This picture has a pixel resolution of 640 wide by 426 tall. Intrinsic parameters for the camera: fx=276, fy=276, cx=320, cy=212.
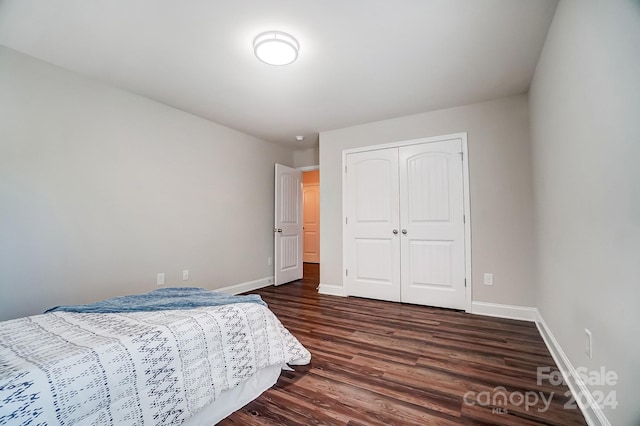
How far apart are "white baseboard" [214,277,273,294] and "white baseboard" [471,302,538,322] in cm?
305

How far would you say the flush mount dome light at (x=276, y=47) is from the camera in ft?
6.75

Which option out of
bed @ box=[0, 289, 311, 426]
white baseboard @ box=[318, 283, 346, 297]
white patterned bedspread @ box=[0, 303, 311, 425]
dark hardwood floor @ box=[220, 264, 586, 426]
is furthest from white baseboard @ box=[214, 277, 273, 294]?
white patterned bedspread @ box=[0, 303, 311, 425]

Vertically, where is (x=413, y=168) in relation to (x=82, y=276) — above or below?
above

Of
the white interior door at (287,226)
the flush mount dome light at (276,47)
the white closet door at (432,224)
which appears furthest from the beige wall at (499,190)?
the white interior door at (287,226)

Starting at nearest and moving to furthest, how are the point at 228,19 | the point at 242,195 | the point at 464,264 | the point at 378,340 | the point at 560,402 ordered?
the point at 560,402 → the point at 228,19 → the point at 378,340 → the point at 464,264 → the point at 242,195

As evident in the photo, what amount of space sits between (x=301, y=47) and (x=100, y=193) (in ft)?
7.70

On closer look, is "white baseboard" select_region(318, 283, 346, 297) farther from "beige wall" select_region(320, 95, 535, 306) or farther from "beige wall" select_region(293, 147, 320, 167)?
"beige wall" select_region(293, 147, 320, 167)

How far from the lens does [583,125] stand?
4.89 ft

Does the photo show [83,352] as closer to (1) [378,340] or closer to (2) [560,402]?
(1) [378,340]

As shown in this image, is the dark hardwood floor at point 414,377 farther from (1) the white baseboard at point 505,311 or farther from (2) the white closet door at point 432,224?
(2) the white closet door at point 432,224

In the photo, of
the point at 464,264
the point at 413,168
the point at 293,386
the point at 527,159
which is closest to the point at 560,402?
the point at 293,386

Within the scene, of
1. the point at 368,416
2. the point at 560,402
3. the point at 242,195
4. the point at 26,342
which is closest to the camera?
the point at 26,342

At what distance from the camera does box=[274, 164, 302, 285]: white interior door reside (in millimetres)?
4715

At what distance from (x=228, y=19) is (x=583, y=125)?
2265mm
